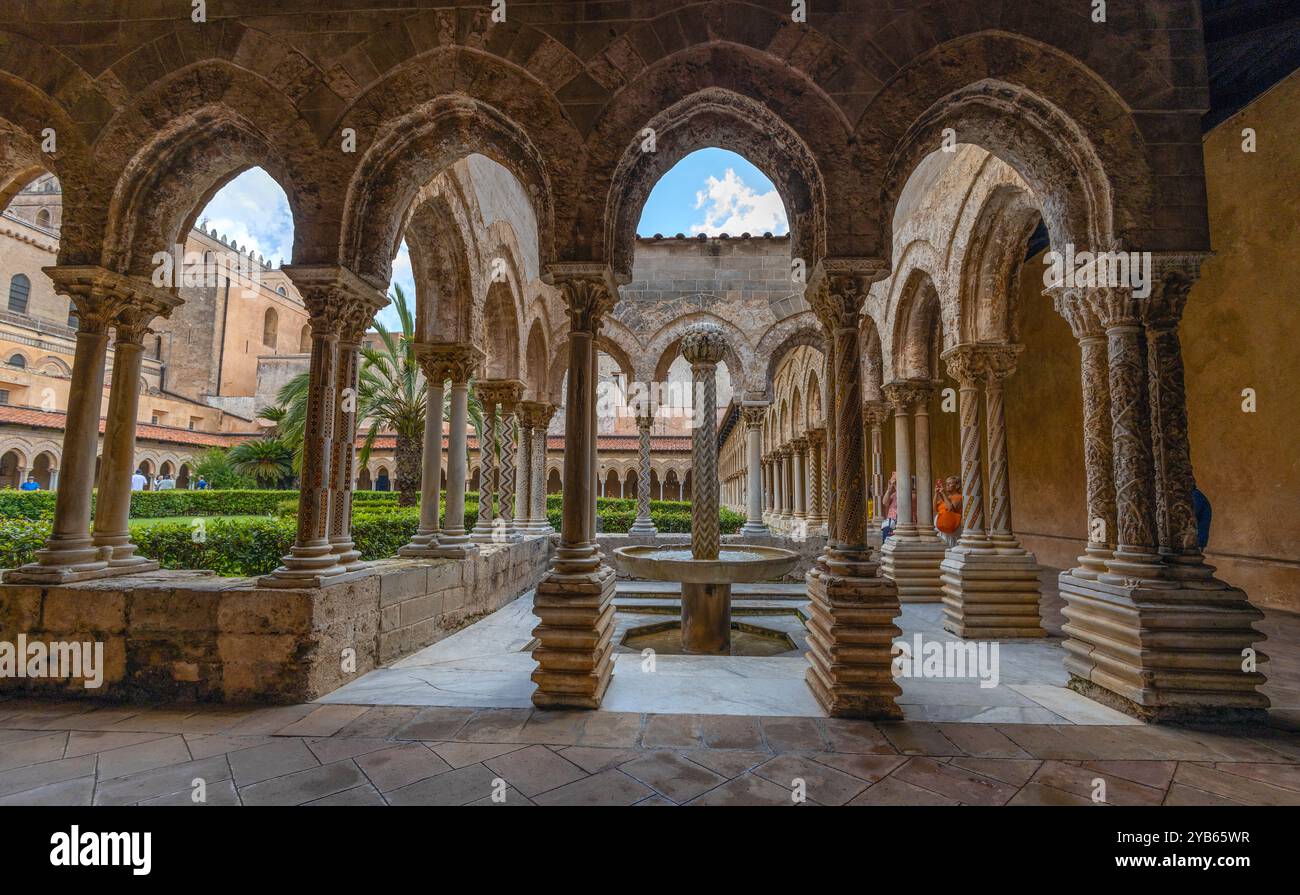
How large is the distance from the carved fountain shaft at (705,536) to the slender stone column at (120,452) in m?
4.47

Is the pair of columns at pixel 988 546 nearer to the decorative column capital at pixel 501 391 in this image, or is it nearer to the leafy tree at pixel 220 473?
the decorative column capital at pixel 501 391

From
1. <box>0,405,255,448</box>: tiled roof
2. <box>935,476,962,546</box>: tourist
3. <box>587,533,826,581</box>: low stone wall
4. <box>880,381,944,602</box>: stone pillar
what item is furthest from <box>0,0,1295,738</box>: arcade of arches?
<box>0,405,255,448</box>: tiled roof

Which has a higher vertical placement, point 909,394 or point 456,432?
point 909,394

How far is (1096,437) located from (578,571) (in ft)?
12.4

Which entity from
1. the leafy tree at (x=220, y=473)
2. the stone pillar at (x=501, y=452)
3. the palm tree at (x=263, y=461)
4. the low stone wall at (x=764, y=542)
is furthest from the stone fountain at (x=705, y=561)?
the leafy tree at (x=220, y=473)

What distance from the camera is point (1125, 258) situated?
3.87 metres

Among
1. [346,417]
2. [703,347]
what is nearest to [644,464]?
[703,347]

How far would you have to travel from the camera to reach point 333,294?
A: 4.15 metres

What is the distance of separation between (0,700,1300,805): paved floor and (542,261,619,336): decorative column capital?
100 inches

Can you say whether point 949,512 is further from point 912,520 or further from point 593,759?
point 593,759

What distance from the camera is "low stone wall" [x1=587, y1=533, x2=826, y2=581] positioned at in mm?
9453

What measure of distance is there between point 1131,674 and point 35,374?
120 feet

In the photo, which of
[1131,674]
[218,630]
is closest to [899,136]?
[1131,674]
